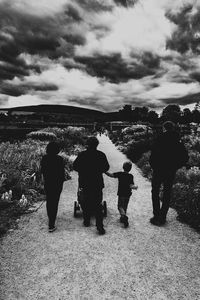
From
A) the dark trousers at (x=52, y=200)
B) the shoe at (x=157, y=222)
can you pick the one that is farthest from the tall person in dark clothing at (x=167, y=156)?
the dark trousers at (x=52, y=200)

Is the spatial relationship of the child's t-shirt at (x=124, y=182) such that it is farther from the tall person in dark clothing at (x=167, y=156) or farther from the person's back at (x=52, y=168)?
the person's back at (x=52, y=168)

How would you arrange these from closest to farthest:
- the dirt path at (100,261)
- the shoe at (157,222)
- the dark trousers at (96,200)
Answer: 1. the dirt path at (100,261)
2. the dark trousers at (96,200)
3. the shoe at (157,222)

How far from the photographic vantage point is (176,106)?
9562 cm

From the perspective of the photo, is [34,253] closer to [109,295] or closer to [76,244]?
[76,244]

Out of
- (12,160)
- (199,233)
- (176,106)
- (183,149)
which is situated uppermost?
(176,106)

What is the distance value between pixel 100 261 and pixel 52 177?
70.0 inches

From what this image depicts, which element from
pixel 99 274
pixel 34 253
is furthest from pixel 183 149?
pixel 34 253

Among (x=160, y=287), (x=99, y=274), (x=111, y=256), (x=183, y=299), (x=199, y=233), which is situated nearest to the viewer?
(x=183, y=299)

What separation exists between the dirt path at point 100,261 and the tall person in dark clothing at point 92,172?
1.84 ft

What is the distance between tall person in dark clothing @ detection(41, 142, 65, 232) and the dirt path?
50cm

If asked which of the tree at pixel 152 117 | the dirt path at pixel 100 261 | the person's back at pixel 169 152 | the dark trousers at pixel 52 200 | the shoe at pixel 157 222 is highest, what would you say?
the tree at pixel 152 117

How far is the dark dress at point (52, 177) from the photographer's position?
185 inches

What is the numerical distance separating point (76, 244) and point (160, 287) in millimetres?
1591

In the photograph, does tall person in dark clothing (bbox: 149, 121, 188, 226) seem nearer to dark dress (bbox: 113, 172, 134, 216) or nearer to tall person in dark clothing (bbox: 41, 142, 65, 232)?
dark dress (bbox: 113, 172, 134, 216)
